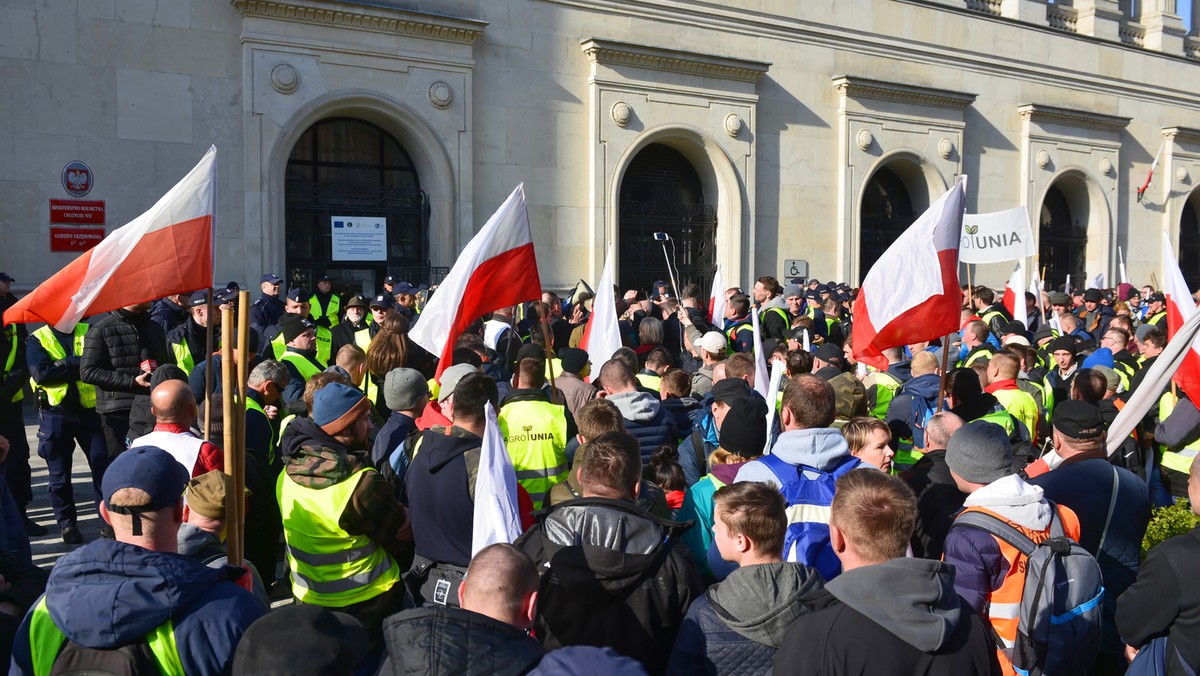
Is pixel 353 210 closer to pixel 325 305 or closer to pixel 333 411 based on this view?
pixel 325 305

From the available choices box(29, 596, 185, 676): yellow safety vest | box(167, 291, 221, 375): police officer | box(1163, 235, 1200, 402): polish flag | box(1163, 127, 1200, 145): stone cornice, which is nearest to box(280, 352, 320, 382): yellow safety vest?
box(167, 291, 221, 375): police officer

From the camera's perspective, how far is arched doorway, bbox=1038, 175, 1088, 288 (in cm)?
2333

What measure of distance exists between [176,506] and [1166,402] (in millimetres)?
6233

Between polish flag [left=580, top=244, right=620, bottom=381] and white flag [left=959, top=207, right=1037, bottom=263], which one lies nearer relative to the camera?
polish flag [left=580, top=244, right=620, bottom=381]

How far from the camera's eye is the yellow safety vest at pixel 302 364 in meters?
Answer: 7.01

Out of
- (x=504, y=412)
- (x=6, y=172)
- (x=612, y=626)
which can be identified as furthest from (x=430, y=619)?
(x=6, y=172)

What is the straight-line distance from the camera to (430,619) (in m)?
2.44

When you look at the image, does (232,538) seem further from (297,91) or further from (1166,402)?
(297,91)

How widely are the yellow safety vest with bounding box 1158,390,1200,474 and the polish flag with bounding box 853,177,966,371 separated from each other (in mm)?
1486

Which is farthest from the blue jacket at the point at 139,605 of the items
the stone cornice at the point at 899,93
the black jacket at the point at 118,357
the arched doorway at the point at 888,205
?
the arched doorway at the point at 888,205

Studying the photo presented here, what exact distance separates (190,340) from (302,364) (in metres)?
1.19

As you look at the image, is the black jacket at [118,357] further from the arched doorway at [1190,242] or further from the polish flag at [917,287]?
the arched doorway at [1190,242]

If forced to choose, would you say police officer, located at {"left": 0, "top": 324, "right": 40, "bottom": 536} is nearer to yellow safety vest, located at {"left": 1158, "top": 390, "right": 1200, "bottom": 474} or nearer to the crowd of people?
the crowd of people

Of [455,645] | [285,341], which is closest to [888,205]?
[285,341]
